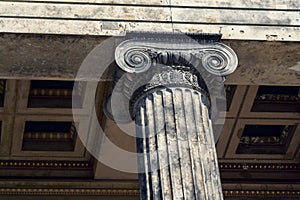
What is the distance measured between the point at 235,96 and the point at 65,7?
4.11 meters

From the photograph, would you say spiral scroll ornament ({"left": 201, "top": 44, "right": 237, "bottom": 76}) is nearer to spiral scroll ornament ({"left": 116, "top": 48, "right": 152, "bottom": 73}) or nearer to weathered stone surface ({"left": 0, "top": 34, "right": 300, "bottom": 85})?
weathered stone surface ({"left": 0, "top": 34, "right": 300, "bottom": 85})

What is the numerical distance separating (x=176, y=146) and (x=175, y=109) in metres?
0.50

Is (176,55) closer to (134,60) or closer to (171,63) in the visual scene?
(171,63)

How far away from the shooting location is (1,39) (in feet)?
34.1

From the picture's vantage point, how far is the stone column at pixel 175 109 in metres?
9.66

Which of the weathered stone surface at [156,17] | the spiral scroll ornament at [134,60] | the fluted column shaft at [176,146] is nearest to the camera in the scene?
the fluted column shaft at [176,146]

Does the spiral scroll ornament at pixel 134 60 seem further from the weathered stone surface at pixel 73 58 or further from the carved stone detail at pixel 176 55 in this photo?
the weathered stone surface at pixel 73 58

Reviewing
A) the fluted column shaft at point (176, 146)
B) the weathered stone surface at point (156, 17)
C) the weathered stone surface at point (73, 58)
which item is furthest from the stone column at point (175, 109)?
the weathered stone surface at point (73, 58)

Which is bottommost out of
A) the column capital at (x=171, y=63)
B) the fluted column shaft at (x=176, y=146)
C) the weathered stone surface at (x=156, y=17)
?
the fluted column shaft at (x=176, y=146)

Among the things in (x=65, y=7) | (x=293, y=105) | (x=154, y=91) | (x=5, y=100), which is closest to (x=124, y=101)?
(x=154, y=91)

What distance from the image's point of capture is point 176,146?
390 inches

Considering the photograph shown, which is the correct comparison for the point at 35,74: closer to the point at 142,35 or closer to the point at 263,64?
the point at 142,35

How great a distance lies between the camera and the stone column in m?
9.66

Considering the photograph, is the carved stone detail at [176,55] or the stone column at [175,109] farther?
the carved stone detail at [176,55]
